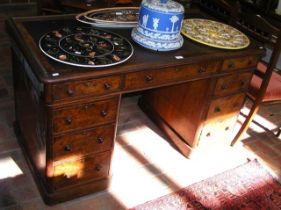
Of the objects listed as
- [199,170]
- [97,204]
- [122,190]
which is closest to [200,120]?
[199,170]

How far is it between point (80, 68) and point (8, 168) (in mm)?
968

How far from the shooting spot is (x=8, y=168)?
2145 mm

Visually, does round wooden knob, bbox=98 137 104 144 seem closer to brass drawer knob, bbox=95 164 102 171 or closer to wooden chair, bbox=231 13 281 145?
brass drawer knob, bbox=95 164 102 171

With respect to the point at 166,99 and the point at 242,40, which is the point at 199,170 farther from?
the point at 242,40

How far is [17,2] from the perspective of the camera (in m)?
4.47

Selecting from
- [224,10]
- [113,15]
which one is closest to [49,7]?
[113,15]

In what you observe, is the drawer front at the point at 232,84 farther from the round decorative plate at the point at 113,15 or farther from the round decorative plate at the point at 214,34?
the round decorative plate at the point at 113,15

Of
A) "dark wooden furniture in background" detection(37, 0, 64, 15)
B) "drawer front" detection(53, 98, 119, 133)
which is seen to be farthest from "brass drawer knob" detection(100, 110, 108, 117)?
"dark wooden furniture in background" detection(37, 0, 64, 15)

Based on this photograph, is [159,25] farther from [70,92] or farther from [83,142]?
[83,142]

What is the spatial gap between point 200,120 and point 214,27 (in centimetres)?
62

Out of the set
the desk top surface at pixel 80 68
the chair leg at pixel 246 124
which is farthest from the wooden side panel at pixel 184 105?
the chair leg at pixel 246 124

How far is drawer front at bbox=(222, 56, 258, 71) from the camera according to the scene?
80.0 inches

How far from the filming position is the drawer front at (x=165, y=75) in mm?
1718

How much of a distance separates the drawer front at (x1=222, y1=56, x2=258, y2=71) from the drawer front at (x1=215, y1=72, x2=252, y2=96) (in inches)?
2.7
